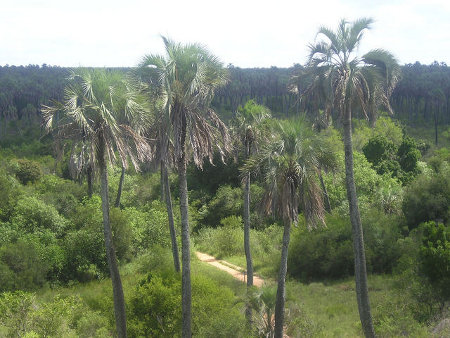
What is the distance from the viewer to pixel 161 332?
15922mm

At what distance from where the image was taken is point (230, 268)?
96.5 ft

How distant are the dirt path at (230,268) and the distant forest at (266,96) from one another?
143ft

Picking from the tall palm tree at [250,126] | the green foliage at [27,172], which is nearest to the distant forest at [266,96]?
the green foliage at [27,172]

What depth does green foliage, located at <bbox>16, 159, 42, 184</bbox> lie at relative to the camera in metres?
47.4

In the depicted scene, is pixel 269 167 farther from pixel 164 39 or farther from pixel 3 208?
pixel 3 208

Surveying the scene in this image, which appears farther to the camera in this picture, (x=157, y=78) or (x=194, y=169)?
(x=194, y=169)

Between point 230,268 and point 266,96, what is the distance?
80.5m

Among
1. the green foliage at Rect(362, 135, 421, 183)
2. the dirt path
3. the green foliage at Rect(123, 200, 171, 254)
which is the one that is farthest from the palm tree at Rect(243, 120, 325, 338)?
the green foliage at Rect(362, 135, 421, 183)

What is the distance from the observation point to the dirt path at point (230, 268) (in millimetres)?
26237

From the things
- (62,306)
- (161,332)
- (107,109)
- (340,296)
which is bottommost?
(340,296)

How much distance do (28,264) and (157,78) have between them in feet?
50.7

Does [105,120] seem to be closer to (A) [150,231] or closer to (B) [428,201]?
(A) [150,231]

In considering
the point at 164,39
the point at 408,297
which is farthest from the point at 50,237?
the point at 408,297

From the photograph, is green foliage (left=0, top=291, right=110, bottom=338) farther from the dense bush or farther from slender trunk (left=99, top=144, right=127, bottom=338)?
the dense bush
